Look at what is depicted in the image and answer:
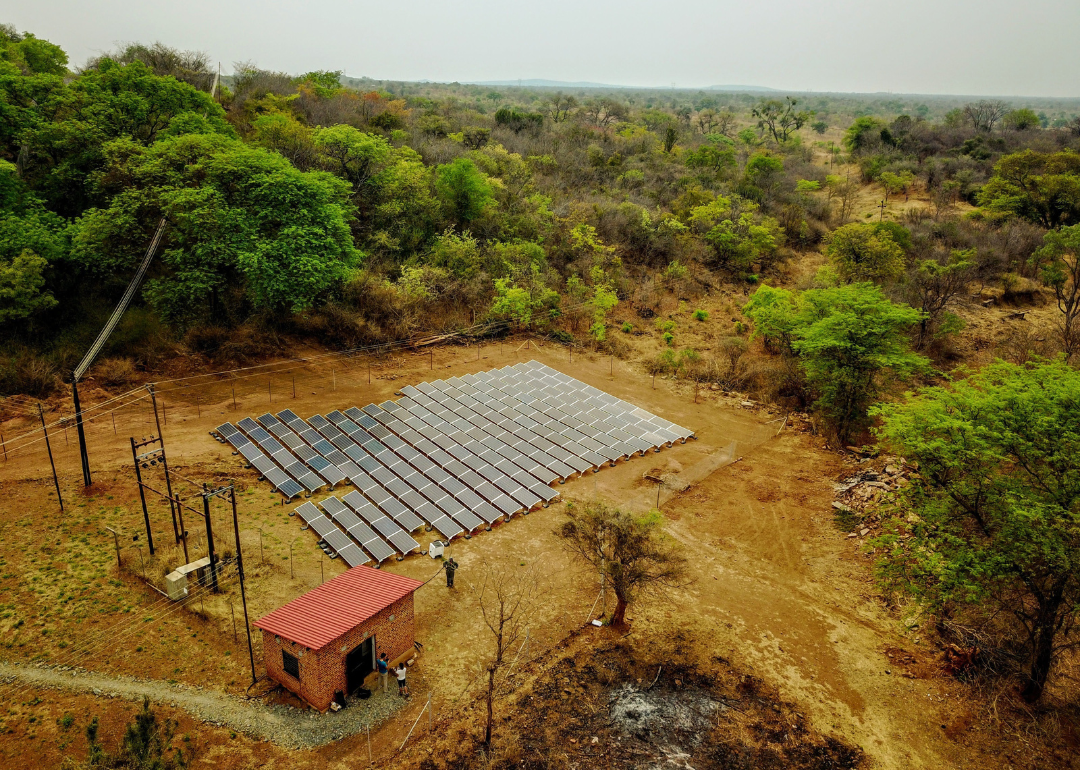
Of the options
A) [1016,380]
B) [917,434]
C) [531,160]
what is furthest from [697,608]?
[531,160]

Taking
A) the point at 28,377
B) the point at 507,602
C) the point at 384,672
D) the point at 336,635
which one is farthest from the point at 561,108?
the point at 336,635

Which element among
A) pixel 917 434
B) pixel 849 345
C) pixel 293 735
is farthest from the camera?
pixel 849 345

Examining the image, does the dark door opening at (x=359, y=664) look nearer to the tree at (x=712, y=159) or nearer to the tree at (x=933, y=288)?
the tree at (x=933, y=288)

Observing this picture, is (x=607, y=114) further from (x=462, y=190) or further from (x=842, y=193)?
(x=462, y=190)

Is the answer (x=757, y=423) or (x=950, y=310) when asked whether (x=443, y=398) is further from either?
(x=950, y=310)

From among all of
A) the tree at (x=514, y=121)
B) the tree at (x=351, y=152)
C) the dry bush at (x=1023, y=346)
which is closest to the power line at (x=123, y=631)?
the tree at (x=351, y=152)

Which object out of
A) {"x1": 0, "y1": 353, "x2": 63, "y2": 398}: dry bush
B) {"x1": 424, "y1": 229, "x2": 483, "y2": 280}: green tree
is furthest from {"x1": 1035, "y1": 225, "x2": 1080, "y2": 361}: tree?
{"x1": 0, "y1": 353, "x2": 63, "y2": 398}: dry bush

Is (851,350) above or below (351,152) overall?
below
